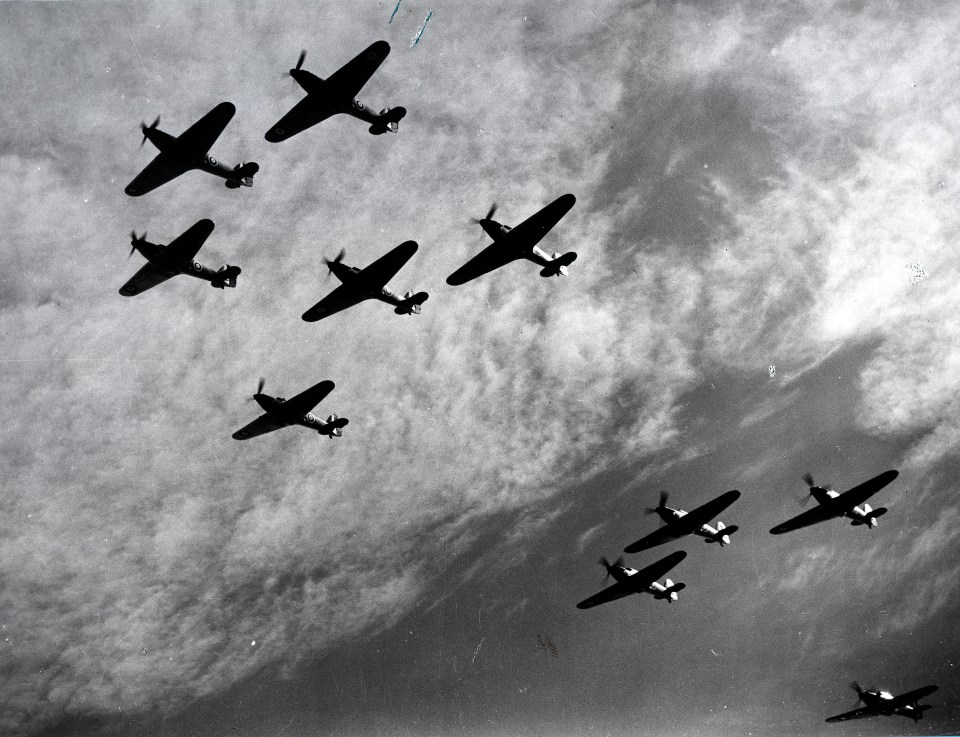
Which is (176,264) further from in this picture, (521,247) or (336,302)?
(521,247)

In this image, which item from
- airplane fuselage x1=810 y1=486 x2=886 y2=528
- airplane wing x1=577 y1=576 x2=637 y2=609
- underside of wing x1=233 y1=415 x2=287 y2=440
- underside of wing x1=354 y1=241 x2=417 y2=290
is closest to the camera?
underside of wing x1=354 y1=241 x2=417 y2=290

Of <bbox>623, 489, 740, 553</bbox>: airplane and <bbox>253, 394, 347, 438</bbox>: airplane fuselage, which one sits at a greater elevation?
<bbox>253, 394, 347, 438</bbox>: airplane fuselage

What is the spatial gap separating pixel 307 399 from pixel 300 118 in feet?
56.5

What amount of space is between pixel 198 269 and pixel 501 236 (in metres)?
17.8

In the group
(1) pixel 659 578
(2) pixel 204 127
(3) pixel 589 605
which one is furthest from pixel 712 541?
(2) pixel 204 127

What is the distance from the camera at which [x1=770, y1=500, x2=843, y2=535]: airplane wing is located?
51750 millimetres

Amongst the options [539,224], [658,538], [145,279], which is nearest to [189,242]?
[145,279]

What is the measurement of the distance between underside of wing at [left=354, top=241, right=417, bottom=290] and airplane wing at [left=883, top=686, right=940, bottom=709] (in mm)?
57777

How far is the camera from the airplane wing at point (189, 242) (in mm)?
38625

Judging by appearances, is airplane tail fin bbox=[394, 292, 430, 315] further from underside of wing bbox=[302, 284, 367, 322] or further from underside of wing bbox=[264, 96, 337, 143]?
underside of wing bbox=[264, 96, 337, 143]

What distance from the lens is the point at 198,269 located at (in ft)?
138

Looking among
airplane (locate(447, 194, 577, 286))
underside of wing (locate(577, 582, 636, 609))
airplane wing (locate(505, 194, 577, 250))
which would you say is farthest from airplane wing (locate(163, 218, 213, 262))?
underside of wing (locate(577, 582, 636, 609))

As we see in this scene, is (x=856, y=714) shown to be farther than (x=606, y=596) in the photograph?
Yes

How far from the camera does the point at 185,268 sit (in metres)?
41.5
